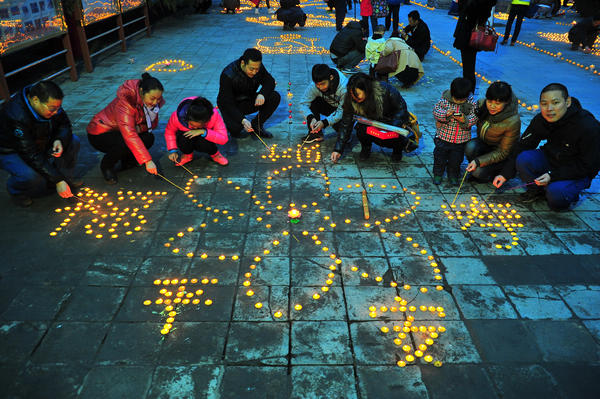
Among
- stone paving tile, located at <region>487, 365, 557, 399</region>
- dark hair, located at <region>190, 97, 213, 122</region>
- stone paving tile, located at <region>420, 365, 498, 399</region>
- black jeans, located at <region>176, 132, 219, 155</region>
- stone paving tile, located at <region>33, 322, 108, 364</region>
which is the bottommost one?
stone paving tile, located at <region>33, 322, 108, 364</region>

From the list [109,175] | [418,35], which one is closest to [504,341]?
[109,175]

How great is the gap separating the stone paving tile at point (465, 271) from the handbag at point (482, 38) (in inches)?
181

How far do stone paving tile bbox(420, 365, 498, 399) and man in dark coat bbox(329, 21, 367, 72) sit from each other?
6.87m

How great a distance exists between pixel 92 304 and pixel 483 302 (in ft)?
9.49

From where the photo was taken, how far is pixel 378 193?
14.6 ft

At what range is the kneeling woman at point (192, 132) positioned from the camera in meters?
4.41

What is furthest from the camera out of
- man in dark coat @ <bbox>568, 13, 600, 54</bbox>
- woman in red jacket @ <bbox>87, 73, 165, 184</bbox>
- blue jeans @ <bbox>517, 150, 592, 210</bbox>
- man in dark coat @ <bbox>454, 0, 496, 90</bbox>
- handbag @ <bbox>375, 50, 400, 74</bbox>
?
man in dark coat @ <bbox>568, 13, 600, 54</bbox>

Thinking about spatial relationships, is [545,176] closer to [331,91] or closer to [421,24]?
[331,91]

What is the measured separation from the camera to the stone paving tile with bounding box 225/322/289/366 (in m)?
2.55

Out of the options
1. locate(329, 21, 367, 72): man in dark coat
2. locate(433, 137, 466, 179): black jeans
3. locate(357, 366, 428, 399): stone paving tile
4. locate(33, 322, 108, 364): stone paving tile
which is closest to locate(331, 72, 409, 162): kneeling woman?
locate(433, 137, 466, 179): black jeans

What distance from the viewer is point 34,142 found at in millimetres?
3939

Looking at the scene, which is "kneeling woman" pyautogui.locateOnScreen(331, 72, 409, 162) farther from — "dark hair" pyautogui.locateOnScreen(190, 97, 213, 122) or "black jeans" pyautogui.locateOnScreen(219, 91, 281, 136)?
"dark hair" pyautogui.locateOnScreen(190, 97, 213, 122)

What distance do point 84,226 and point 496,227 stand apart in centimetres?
395

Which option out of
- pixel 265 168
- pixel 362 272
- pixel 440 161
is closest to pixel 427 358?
pixel 362 272
